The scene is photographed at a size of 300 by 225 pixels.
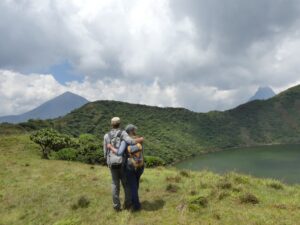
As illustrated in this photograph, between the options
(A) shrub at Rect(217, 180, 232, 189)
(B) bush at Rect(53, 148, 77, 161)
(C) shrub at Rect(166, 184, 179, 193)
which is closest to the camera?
(A) shrub at Rect(217, 180, 232, 189)

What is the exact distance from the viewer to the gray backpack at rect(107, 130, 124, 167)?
11289mm

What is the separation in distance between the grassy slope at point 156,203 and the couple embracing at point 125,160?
1.97ft

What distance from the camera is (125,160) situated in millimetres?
11500

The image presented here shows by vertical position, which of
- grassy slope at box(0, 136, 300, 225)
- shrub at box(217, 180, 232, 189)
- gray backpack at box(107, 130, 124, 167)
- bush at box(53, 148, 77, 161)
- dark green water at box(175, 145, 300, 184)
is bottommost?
dark green water at box(175, 145, 300, 184)

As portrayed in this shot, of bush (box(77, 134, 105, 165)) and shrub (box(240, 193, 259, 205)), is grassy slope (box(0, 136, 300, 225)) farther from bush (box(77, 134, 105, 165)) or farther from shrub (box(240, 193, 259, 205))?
bush (box(77, 134, 105, 165))

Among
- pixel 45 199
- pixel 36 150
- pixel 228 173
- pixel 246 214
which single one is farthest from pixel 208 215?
pixel 36 150

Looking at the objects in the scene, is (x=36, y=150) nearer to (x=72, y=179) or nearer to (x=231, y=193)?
(x=72, y=179)

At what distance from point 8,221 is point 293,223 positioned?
1003 cm

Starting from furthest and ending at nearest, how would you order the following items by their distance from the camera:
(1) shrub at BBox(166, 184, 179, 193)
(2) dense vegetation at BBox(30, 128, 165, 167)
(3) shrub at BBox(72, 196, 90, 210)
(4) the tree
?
(4) the tree
(2) dense vegetation at BBox(30, 128, 165, 167)
(1) shrub at BBox(166, 184, 179, 193)
(3) shrub at BBox(72, 196, 90, 210)

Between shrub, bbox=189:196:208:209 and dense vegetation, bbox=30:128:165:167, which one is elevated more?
dense vegetation, bbox=30:128:165:167

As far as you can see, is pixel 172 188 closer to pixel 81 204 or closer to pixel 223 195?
pixel 223 195

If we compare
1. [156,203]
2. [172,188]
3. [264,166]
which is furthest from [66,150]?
[264,166]

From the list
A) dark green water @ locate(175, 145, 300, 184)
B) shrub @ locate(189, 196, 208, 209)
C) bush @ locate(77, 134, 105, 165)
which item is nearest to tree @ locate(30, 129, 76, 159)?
bush @ locate(77, 134, 105, 165)

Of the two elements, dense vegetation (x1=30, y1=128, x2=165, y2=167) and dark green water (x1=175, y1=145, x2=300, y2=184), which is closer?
dense vegetation (x1=30, y1=128, x2=165, y2=167)
